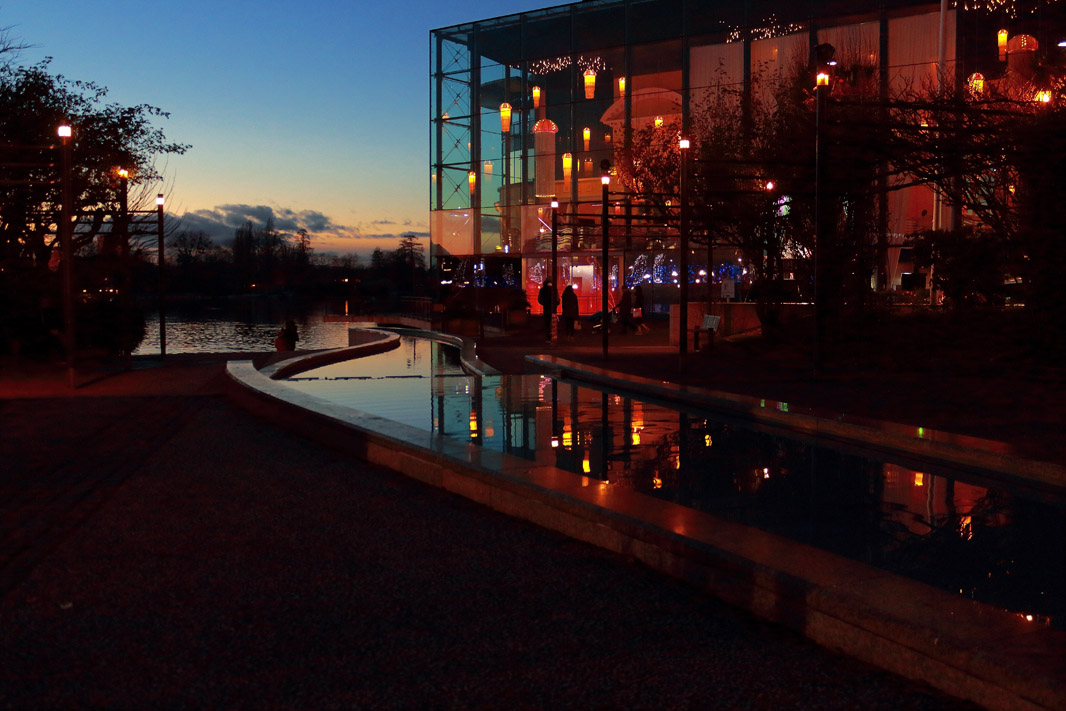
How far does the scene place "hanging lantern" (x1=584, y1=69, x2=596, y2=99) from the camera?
44344mm

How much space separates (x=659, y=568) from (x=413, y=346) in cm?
2292

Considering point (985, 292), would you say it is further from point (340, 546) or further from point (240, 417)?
point (340, 546)

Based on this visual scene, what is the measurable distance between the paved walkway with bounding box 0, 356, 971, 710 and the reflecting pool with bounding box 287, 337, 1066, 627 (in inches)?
53.4

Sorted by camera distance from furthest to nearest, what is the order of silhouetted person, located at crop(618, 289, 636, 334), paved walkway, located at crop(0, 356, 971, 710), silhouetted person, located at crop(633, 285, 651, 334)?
silhouetted person, located at crop(633, 285, 651, 334) < silhouetted person, located at crop(618, 289, 636, 334) < paved walkway, located at crop(0, 356, 971, 710)

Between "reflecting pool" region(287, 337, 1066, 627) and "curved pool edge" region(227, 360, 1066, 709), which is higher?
"curved pool edge" region(227, 360, 1066, 709)

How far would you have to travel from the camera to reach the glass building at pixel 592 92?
38.3 meters

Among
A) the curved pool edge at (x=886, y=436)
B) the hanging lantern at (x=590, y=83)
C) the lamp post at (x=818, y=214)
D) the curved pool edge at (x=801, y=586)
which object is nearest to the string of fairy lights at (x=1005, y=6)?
the hanging lantern at (x=590, y=83)

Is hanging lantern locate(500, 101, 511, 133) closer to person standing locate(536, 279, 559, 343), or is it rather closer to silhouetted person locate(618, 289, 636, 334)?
silhouetted person locate(618, 289, 636, 334)

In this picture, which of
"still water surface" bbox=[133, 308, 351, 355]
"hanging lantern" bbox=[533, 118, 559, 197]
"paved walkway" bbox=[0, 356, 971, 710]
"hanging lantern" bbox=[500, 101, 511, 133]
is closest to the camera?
"paved walkway" bbox=[0, 356, 971, 710]

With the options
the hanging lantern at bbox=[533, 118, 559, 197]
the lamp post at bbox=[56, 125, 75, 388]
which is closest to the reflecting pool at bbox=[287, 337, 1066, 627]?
the lamp post at bbox=[56, 125, 75, 388]

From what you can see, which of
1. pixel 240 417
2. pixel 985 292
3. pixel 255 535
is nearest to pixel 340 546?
pixel 255 535

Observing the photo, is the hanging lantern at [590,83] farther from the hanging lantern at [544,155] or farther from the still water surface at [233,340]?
the still water surface at [233,340]

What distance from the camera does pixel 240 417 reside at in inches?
490

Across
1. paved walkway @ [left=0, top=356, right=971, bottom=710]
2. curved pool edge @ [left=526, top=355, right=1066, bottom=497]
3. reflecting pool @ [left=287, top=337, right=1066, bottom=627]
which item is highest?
curved pool edge @ [left=526, top=355, right=1066, bottom=497]
